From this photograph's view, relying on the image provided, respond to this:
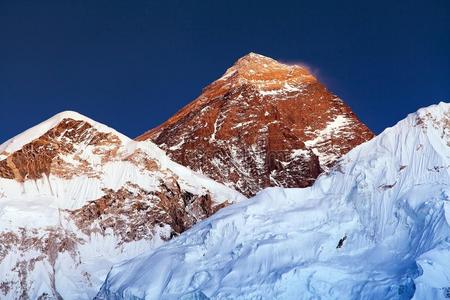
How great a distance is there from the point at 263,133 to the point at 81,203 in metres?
52.3

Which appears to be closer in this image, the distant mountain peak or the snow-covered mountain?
the snow-covered mountain

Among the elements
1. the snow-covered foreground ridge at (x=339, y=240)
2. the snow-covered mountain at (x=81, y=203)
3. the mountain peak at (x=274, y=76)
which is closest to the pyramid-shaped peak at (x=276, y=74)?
the mountain peak at (x=274, y=76)

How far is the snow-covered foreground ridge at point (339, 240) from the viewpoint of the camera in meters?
52.8

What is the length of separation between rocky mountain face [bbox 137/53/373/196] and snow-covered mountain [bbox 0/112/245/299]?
20857 millimetres

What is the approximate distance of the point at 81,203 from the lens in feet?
387

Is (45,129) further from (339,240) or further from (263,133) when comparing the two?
(339,240)

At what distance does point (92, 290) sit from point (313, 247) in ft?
169

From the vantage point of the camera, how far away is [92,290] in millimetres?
102688

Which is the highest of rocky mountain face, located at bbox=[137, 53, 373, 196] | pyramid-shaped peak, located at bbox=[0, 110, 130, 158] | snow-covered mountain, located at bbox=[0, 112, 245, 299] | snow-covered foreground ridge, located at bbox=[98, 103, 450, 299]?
rocky mountain face, located at bbox=[137, 53, 373, 196]

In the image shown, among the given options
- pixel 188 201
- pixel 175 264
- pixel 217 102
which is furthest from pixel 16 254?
pixel 217 102

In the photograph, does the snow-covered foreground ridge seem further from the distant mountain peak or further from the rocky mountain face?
the distant mountain peak

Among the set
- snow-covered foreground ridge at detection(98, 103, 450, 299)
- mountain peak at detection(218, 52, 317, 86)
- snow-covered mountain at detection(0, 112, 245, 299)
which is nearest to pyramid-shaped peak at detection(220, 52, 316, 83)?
mountain peak at detection(218, 52, 317, 86)

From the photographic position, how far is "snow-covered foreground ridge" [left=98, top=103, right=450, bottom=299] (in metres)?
52.8

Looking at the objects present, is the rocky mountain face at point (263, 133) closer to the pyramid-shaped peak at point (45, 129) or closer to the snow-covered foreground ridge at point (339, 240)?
the pyramid-shaped peak at point (45, 129)
